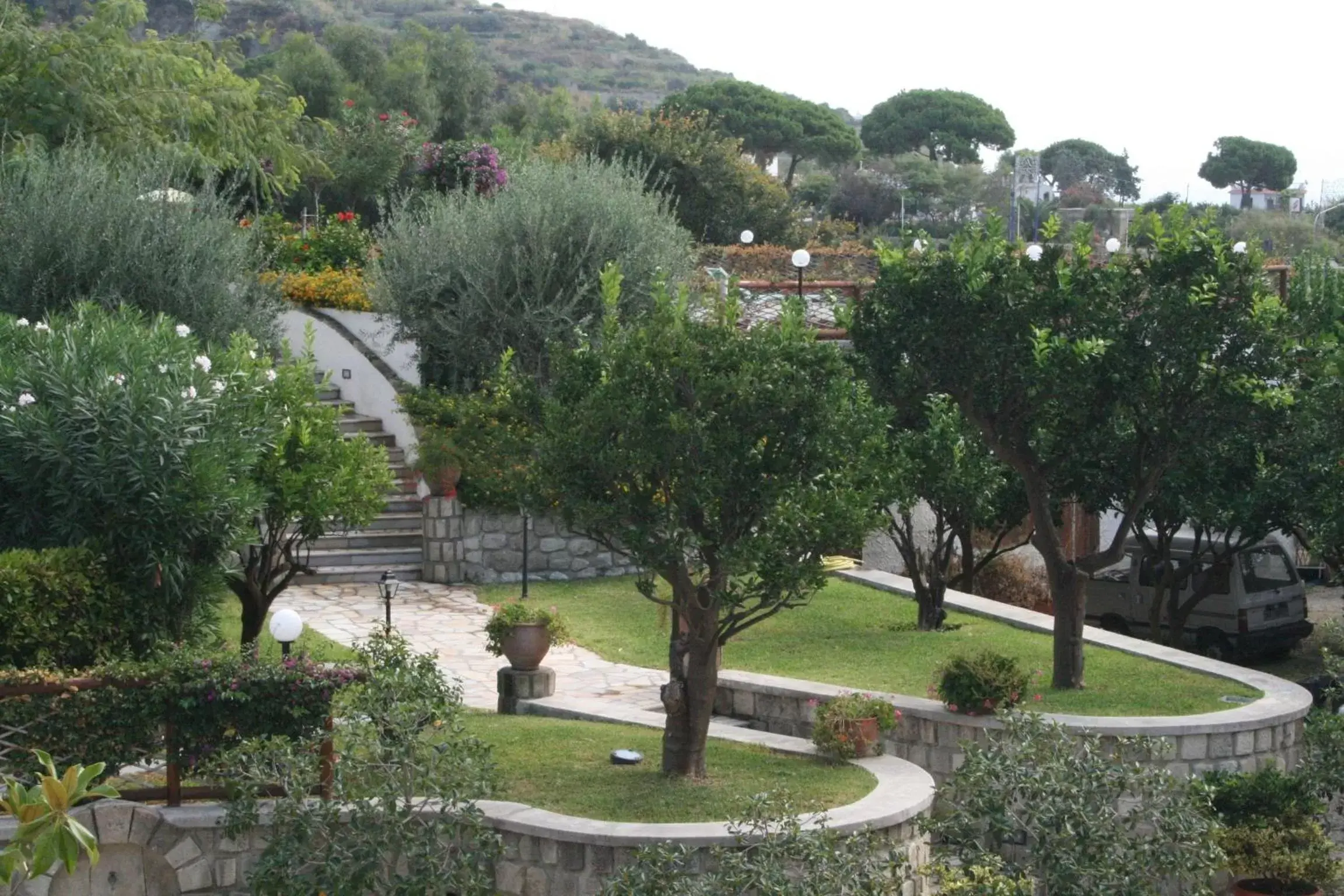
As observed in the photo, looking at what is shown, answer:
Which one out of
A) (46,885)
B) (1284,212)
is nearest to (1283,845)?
(46,885)

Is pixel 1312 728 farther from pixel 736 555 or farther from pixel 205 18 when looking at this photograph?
pixel 205 18

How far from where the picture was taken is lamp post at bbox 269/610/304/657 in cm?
988

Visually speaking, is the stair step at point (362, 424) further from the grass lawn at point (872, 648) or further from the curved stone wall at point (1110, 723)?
the curved stone wall at point (1110, 723)

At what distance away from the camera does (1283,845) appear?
11.3 meters

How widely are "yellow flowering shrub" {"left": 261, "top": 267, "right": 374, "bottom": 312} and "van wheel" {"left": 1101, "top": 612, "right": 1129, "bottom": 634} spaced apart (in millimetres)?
11768

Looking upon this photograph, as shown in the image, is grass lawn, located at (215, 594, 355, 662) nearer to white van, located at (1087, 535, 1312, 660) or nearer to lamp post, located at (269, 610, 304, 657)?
lamp post, located at (269, 610, 304, 657)

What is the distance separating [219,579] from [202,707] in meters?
2.38

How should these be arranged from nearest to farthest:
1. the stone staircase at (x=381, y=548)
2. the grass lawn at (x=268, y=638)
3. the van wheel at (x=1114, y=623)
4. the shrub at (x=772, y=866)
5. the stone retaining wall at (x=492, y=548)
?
the shrub at (x=772, y=866) → the grass lawn at (x=268, y=638) → the stone staircase at (x=381, y=548) → the stone retaining wall at (x=492, y=548) → the van wheel at (x=1114, y=623)

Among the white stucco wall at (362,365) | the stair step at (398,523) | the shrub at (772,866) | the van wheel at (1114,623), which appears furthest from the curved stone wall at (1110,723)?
the white stucco wall at (362,365)

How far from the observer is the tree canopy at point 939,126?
90750mm

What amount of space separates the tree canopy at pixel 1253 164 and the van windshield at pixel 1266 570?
283ft

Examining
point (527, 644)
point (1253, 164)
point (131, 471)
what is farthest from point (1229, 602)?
point (1253, 164)

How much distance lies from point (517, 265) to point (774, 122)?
5710 centimetres

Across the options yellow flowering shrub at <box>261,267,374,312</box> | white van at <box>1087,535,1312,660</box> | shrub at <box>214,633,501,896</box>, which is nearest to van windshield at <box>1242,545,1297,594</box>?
white van at <box>1087,535,1312,660</box>
